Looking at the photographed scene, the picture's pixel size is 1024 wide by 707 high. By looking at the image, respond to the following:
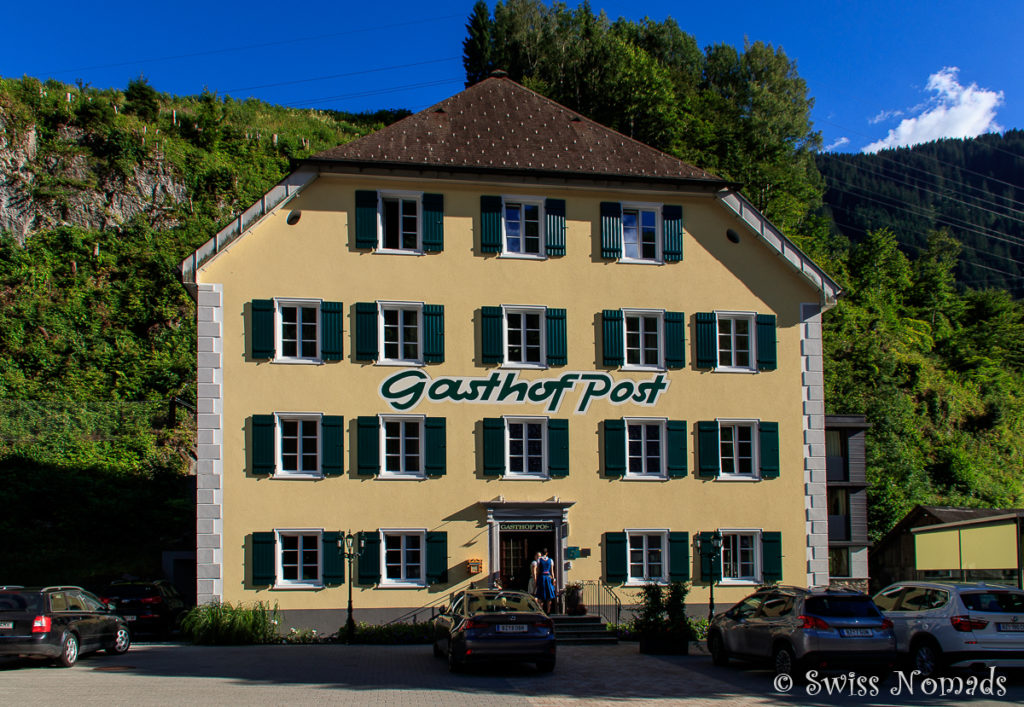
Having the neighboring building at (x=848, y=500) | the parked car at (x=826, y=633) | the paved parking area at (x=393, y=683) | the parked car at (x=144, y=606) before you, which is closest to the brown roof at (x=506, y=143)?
the parked car at (x=144, y=606)

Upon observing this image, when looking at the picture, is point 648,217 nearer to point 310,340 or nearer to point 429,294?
point 429,294

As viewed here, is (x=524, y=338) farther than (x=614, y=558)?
Yes

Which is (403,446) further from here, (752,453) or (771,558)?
(771,558)

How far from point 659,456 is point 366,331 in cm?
863

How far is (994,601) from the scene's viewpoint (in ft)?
54.6

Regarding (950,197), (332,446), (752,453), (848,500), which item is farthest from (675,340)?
(950,197)

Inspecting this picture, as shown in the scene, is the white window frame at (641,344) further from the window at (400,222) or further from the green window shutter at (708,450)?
the window at (400,222)

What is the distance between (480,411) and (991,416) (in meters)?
36.3

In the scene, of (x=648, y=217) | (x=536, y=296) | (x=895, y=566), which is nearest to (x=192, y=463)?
(x=536, y=296)

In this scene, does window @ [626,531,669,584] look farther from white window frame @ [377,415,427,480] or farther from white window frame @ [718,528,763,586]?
white window frame @ [377,415,427,480]

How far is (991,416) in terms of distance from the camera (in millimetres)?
53719

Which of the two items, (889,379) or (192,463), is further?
(889,379)

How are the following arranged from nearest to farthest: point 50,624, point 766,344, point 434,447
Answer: point 50,624, point 434,447, point 766,344

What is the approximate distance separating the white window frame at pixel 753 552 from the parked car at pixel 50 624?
15.9 metres
